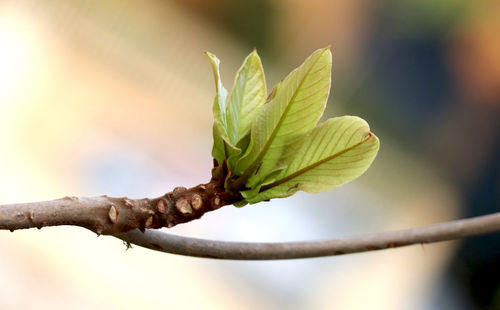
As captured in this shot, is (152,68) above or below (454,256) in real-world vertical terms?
above

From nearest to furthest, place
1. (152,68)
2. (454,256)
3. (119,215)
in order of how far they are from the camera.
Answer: (119,215) < (152,68) < (454,256)

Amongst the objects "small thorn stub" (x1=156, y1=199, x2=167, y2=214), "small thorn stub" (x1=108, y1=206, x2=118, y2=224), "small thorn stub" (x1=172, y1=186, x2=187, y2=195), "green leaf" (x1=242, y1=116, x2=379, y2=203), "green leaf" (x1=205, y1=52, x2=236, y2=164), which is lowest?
"green leaf" (x1=242, y1=116, x2=379, y2=203)

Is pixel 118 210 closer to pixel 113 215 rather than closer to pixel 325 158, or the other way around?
pixel 113 215

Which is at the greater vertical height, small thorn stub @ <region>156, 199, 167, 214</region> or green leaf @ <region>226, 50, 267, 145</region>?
green leaf @ <region>226, 50, 267, 145</region>

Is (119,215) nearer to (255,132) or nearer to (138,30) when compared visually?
(255,132)

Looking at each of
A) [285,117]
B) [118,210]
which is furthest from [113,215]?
[285,117]

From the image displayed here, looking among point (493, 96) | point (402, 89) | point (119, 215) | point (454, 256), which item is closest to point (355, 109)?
point (402, 89)
